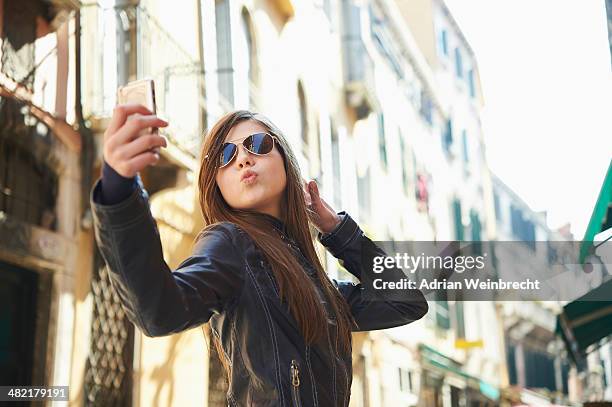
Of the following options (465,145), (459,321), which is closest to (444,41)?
(465,145)

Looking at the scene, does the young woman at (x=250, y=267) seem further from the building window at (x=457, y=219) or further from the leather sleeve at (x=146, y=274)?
the building window at (x=457, y=219)

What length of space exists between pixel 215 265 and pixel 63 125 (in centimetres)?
262

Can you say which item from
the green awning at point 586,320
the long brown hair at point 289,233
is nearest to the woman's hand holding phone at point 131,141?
the long brown hair at point 289,233

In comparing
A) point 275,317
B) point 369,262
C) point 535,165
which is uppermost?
point 535,165

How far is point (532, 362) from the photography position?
119 inches

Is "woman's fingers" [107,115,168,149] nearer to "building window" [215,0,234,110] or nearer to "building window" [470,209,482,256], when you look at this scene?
"building window" [470,209,482,256]

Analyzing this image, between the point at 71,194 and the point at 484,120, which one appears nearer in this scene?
the point at 484,120

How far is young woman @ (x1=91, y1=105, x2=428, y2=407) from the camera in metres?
0.88

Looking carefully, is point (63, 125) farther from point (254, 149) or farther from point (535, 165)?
point (254, 149)

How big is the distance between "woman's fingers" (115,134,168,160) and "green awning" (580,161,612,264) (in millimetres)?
2106

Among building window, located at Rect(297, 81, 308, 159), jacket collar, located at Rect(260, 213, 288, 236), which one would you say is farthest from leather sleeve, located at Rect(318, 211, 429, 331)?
building window, located at Rect(297, 81, 308, 159)

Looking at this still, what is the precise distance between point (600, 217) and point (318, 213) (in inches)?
63.9

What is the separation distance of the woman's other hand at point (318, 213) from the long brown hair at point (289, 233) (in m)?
0.01

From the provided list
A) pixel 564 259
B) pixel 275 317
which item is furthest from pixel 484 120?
pixel 275 317
